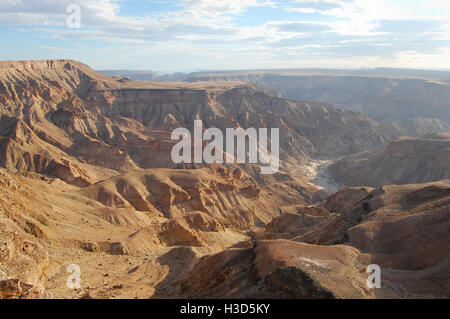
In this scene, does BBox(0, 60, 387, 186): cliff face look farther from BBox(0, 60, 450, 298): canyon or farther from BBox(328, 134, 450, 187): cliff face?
BBox(328, 134, 450, 187): cliff face

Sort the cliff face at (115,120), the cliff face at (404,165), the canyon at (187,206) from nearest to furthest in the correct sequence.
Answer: the canyon at (187,206) → the cliff face at (115,120) → the cliff face at (404,165)

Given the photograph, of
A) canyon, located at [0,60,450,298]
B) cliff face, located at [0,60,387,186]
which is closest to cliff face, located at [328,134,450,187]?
canyon, located at [0,60,450,298]

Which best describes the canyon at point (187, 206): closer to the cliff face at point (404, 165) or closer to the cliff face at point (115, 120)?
the cliff face at point (404, 165)

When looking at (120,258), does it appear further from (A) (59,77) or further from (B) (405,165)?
(A) (59,77)

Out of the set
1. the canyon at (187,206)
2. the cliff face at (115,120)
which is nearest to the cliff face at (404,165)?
the canyon at (187,206)

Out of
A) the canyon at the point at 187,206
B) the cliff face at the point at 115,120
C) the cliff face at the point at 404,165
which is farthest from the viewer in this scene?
the cliff face at the point at 404,165

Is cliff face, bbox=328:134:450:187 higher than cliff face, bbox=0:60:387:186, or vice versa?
cliff face, bbox=0:60:387:186

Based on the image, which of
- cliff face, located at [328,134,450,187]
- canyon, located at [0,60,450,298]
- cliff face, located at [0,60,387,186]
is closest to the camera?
canyon, located at [0,60,450,298]

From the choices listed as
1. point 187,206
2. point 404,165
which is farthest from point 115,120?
point 404,165

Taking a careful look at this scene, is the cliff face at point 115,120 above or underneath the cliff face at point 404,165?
above

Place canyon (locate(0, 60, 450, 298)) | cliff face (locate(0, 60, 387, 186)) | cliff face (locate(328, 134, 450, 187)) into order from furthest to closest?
cliff face (locate(328, 134, 450, 187)) → cliff face (locate(0, 60, 387, 186)) → canyon (locate(0, 60, 450, 298))
